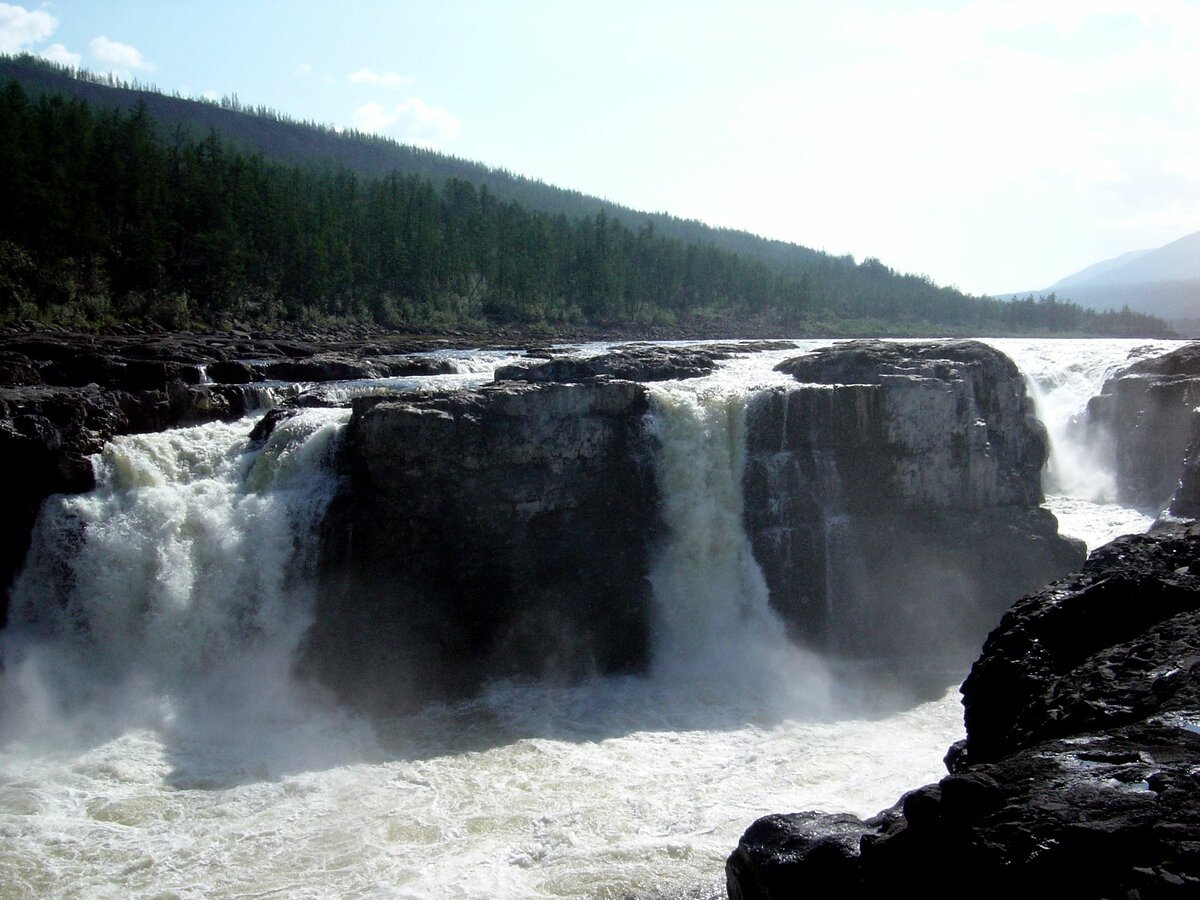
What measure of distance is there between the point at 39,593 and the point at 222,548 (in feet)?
12.2

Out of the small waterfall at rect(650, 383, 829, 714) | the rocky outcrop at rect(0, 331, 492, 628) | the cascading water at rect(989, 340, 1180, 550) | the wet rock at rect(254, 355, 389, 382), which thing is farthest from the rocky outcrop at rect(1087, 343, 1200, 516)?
the wet rock at rect(254, 355, 389, 382)

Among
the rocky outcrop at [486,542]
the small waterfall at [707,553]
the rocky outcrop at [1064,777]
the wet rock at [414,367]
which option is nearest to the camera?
the rocky outcrop at [1064,777]

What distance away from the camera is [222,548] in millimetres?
19547

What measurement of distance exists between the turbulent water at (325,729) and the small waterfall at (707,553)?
6 centimetres

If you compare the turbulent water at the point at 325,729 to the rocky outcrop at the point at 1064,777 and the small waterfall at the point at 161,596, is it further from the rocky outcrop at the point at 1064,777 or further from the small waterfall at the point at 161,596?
the rocky outcrop at the point at 1064,777

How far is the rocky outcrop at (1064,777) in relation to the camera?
611cm

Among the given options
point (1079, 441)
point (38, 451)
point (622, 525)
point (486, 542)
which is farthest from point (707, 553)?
point (1079, 441)

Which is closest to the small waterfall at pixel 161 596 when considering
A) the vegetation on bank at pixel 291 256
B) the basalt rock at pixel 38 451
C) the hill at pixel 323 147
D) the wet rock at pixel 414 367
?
the basalt rock at pixel 38 451

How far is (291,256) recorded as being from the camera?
63125 mm

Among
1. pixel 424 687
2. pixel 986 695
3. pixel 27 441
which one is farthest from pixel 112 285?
pixel 986 695

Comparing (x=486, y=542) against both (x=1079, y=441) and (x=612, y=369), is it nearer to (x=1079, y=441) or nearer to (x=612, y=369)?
(x=612, y=369)

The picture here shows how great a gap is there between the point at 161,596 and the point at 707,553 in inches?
503

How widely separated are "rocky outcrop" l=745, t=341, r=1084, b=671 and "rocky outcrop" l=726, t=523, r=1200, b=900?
11879 millimetres

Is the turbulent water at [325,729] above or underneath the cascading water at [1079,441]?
underneath
